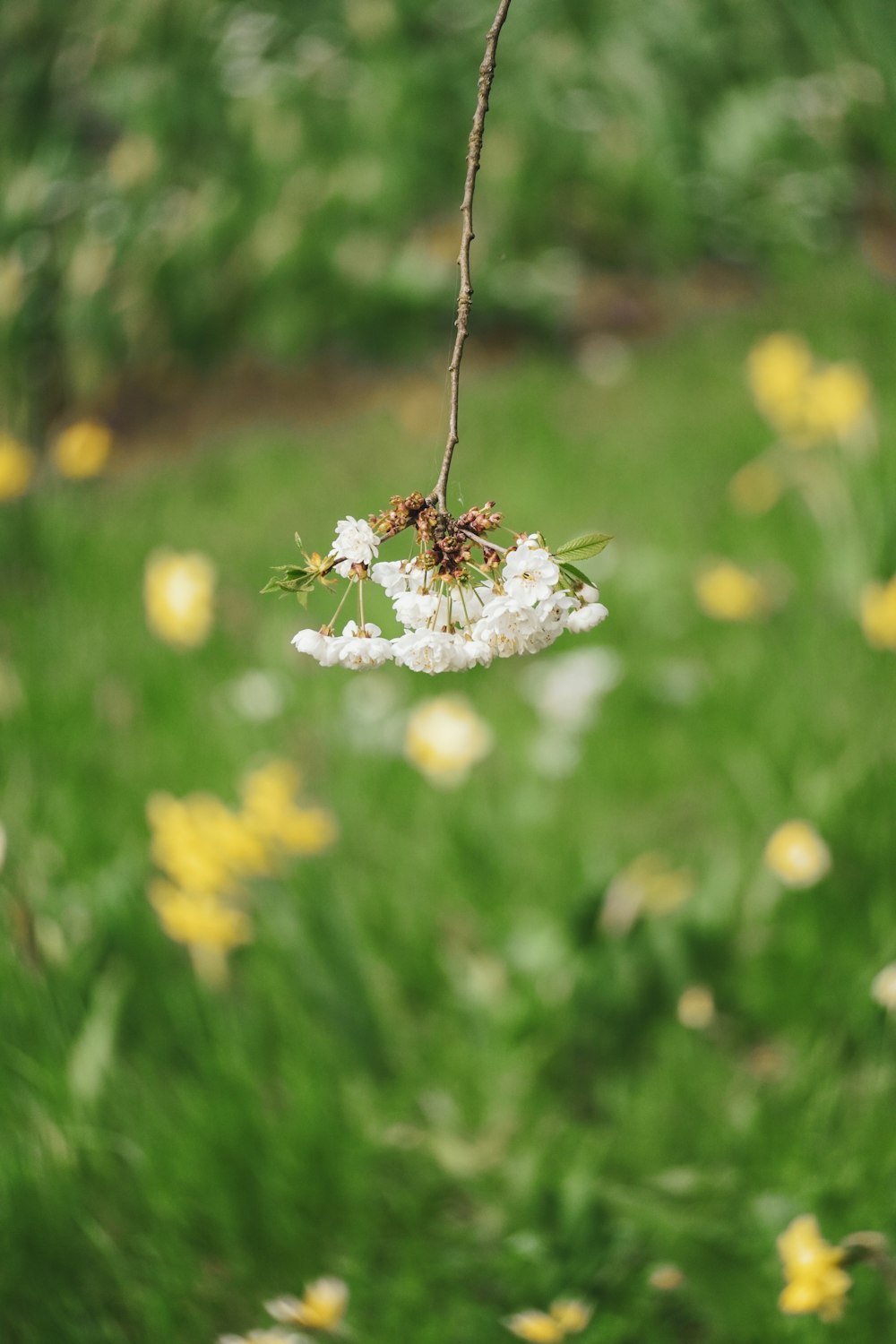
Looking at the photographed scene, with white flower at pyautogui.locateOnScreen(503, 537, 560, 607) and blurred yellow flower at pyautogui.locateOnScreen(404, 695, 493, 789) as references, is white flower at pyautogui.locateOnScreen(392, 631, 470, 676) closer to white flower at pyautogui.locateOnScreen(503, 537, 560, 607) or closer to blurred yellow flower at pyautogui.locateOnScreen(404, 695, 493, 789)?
white flower at pyautogui.locateOnScreen(503, 537, 560, 607)

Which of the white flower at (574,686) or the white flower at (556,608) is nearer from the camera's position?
the white flower at (556,608)

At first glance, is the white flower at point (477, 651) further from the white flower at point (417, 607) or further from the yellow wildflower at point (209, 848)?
the yellow wildflower at point (209, 848)

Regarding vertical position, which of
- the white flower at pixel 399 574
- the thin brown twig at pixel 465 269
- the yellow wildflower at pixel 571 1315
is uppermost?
the thin brown twig at pixel 465 269

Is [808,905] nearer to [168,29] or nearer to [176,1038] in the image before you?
[176,1038]

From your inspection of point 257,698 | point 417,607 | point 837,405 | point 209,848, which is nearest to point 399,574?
point 417,607

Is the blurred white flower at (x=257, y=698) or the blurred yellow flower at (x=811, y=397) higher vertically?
the blurred yellow flower at (x=811, y=397)

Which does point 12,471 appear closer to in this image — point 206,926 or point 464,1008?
point 206,926

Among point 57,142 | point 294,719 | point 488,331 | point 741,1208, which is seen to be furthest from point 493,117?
point 741,1208

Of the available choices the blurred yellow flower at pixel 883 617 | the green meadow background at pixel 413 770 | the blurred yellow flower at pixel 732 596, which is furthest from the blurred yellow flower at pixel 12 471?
the blurred yellow flower at pixel 883 617
